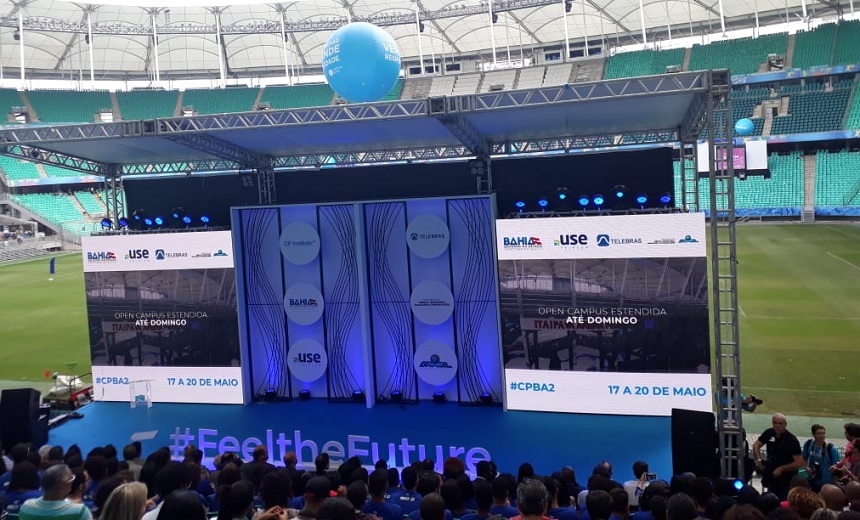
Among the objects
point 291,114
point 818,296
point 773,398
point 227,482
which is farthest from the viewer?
point 818,296

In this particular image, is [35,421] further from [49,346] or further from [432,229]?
[49,346]

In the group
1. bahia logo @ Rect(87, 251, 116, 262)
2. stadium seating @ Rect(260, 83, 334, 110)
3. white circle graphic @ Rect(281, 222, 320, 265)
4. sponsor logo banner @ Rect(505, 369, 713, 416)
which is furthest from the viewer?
stadium seating @ Rect(260, 83, 334, 110)

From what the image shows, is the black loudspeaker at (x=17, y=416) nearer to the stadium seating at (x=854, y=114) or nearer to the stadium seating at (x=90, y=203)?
the stadium seating at (x=90, y=203)

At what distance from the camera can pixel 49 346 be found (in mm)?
A: 13977

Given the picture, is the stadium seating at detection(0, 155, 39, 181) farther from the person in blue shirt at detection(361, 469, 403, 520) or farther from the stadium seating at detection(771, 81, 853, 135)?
the stadium seating at detection(771, 81, 853, 135)

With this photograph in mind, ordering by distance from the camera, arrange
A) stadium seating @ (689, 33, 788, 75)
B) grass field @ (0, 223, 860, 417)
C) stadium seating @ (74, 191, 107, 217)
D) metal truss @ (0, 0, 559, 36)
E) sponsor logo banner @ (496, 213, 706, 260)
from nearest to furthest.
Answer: sponsor logo banner @ (496, 213, 706, 260)
grass field @ (0, 223, 860, 417)
metal truss @ (0, 0, 559, 36)
stadium seating @ (689, 33, 788, 75)
stadium seating @ (74, 191, 107, 217)

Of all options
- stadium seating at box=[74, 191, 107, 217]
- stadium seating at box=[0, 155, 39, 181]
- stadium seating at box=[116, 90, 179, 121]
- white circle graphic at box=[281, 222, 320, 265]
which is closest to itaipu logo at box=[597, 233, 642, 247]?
white circle graphic at box=[281, 222, 320, 265]

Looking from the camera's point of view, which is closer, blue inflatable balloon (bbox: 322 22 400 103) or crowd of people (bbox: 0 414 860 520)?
crowd of people (bbox: 0 414 860 520)

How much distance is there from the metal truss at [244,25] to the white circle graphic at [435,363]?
2292 cm

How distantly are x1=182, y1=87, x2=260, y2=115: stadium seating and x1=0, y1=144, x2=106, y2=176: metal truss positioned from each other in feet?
109

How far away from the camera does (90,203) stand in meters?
40.6

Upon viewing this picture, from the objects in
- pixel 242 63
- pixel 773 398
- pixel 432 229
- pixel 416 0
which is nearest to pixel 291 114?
pixel 432 229

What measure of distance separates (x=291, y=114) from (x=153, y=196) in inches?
196

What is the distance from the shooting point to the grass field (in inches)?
368
